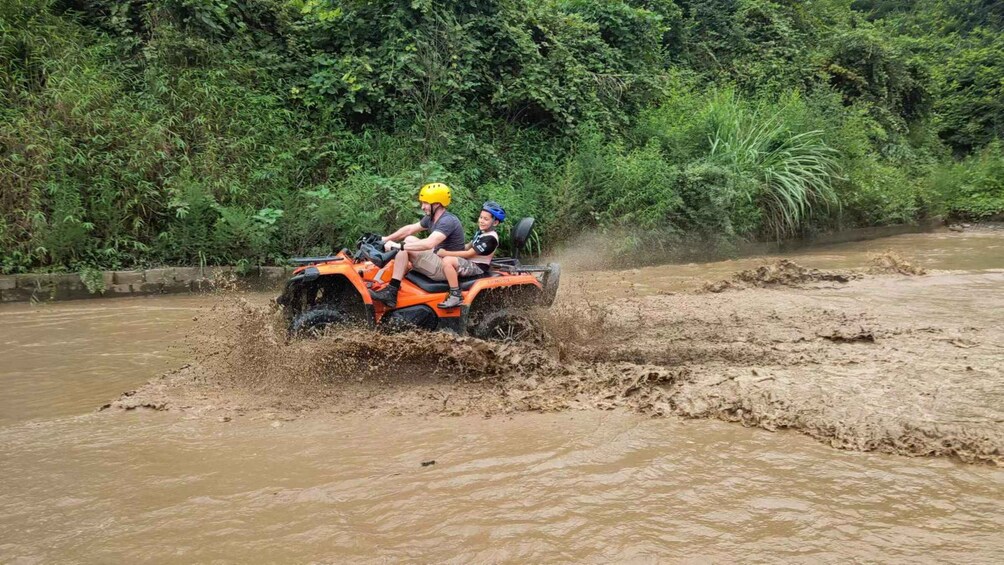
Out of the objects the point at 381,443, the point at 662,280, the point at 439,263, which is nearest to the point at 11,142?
the point at 439,263

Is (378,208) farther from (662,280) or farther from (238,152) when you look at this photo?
(662,280)

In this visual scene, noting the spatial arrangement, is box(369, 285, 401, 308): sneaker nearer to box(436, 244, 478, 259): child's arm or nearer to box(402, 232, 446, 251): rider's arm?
box(402, 232, 446, 251): rider's arm

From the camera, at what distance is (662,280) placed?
9.49 meters

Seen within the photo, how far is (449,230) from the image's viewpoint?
5543 millimetres

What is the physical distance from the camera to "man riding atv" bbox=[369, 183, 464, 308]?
5156 millimetres

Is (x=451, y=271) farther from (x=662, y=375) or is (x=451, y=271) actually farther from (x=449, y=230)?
(x=662, y=375)

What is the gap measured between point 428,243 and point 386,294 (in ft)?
1.78

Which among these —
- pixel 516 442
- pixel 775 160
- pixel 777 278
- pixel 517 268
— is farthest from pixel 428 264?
pixel 775 160

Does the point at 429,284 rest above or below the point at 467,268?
below

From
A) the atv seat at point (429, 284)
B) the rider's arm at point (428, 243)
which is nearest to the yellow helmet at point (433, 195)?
the rider's arm at point (428, 243)

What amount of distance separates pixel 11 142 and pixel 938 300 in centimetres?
1174

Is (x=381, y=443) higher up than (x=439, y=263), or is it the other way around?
(x=439, y=263)

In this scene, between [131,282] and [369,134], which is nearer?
[131,282]

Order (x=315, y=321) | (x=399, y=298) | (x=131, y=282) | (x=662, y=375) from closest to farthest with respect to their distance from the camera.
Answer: (x=662, y=375) → (x=315, y=321) → (x=399, y=298) → (x=131, y=282)
